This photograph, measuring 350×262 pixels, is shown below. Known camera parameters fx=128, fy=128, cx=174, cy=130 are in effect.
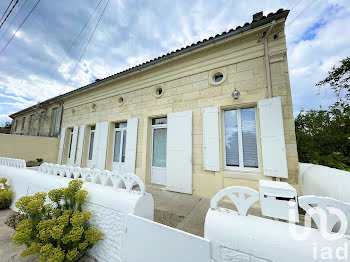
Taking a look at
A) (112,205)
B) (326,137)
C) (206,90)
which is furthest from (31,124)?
(326,137)

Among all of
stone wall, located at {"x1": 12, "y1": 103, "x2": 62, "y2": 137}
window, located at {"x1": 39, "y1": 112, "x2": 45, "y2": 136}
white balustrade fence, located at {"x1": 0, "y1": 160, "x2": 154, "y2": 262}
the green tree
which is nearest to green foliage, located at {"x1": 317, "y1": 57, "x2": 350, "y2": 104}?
the green tree

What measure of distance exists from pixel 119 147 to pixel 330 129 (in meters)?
8.26

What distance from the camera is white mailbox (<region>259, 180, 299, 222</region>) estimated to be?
119 centimetres

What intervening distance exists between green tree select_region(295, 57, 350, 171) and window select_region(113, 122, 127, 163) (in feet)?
23.7

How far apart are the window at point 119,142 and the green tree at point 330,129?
7236 millimetres

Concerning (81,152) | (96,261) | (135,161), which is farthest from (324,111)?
(81,152)

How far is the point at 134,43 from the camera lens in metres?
5.92

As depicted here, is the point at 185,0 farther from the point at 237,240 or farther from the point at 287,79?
the point at 237,240

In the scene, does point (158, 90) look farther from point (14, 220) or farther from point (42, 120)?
point (42, 120)

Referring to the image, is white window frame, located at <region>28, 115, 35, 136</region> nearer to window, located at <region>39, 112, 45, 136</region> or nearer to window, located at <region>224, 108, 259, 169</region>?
window, located at <region>39, 112, 45, 136</region>

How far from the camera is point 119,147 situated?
5875 mm

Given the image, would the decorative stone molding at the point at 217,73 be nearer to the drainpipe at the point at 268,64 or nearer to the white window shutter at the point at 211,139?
the white window shutter at the point at 211,139

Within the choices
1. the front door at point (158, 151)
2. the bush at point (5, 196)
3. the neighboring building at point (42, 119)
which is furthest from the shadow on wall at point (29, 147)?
the front door at point (158, 151)

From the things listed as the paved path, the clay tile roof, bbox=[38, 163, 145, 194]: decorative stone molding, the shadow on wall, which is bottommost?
the paved path
